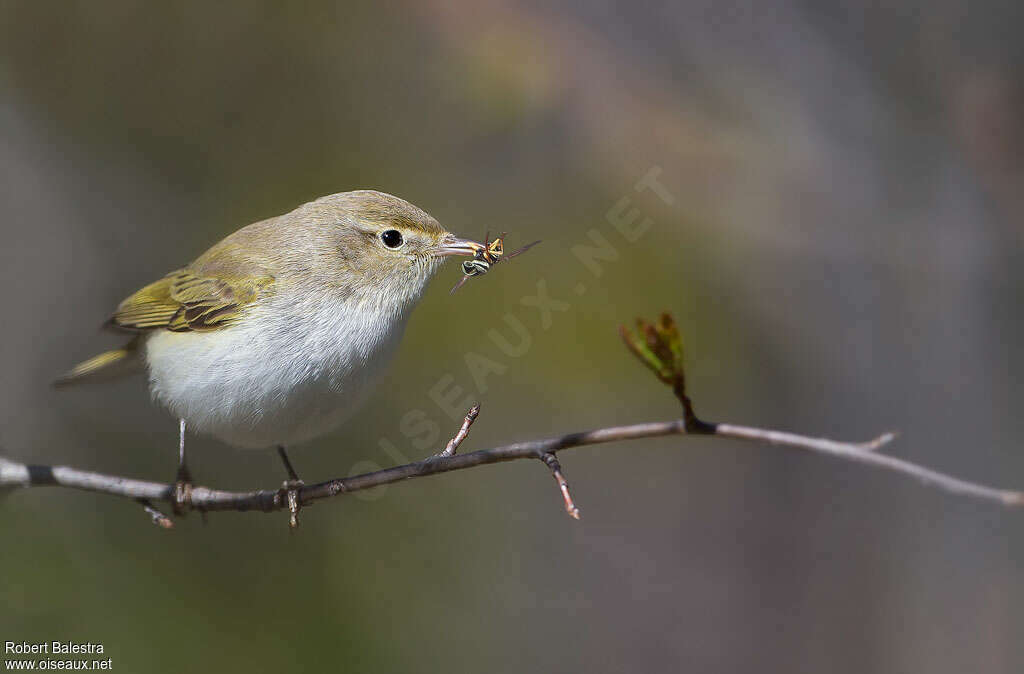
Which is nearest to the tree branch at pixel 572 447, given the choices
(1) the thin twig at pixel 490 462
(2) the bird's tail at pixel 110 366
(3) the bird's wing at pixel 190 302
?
(1) the thin twig at pixel 490 462

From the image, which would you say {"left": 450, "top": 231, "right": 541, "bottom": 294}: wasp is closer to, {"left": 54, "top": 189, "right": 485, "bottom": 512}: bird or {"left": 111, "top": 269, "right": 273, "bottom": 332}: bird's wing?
{"left": 54, "top": 189, "right": 485, "bottom": 512}: bird

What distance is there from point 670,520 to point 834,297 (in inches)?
84.5

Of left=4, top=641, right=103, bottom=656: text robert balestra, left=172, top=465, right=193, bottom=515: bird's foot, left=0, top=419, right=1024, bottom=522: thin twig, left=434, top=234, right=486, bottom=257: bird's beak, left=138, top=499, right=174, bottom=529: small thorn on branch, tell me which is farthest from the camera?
left=4, top=641, right=103, bottom=656: text robert balestra

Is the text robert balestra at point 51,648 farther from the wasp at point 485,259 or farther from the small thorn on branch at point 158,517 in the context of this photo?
the wasp at point 485,259

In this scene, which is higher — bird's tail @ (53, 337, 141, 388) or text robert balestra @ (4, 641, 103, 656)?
bird's tail @ (53, 337, 141, 388)

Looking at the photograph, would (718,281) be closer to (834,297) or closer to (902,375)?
(834,297)

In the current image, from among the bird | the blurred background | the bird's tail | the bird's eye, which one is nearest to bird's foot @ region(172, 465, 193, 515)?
the bird

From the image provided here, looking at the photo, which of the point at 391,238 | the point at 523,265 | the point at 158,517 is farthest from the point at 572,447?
the point at 523,265

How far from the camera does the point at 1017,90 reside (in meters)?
4.77

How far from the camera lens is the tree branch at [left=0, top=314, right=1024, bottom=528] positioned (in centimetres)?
172

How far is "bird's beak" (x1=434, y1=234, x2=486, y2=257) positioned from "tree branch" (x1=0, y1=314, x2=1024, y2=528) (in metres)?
0.82

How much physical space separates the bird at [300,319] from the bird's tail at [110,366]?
555mm

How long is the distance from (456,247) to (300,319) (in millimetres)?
595

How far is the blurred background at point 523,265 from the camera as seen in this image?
203 inches
